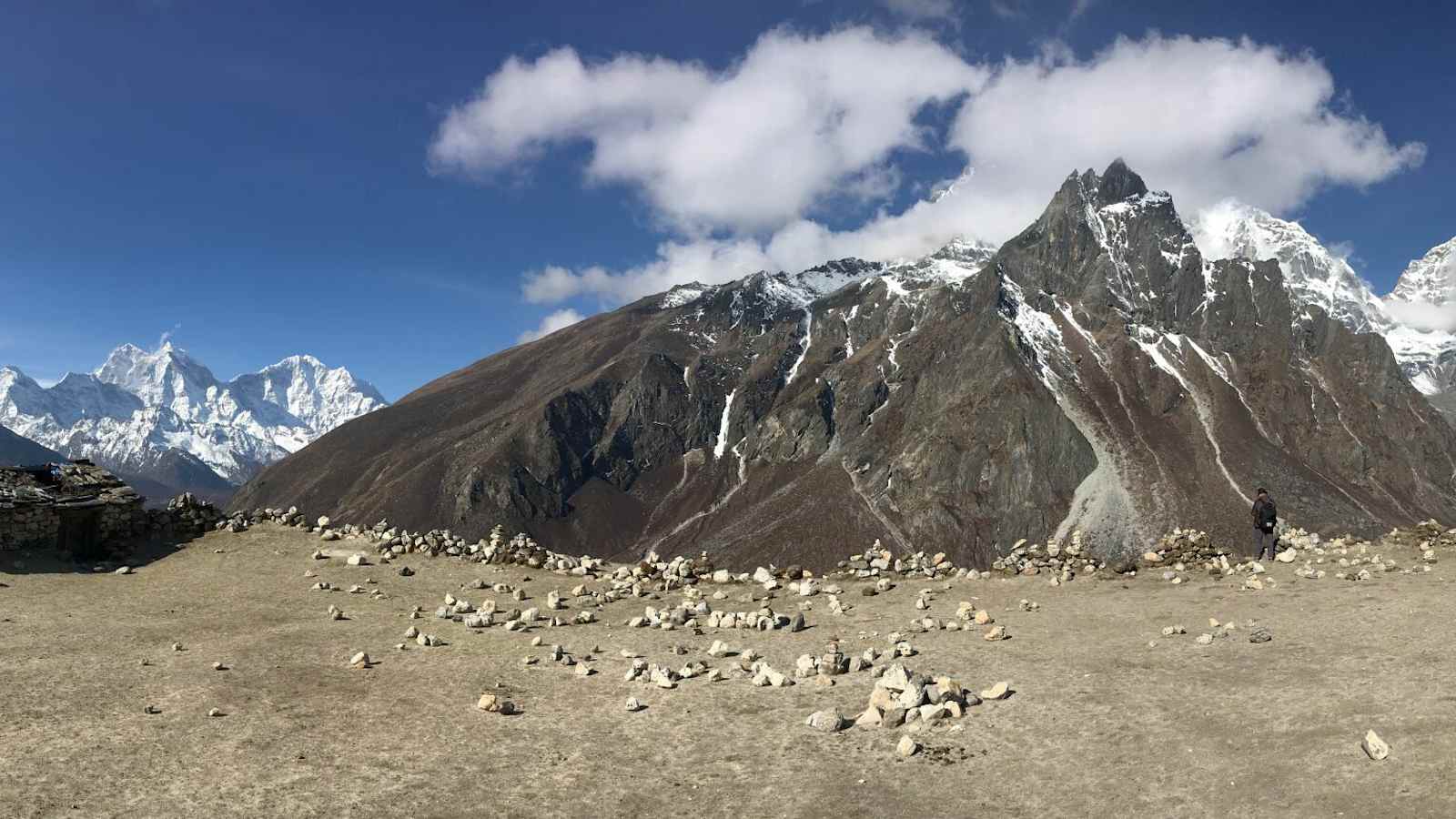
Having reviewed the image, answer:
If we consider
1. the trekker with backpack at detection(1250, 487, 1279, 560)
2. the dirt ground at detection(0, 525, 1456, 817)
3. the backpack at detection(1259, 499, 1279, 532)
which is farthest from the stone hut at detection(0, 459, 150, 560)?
the backpack at detection(1259, 499, 1279, 532)

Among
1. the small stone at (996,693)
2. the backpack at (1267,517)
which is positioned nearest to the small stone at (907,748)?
the small stone at (996,693)

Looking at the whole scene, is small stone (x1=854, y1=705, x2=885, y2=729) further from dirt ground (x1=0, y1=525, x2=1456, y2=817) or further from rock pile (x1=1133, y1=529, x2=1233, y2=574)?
rock pile (x1=1133, y1=529, x2=1233, y2=574)

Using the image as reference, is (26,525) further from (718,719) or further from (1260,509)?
(1260,509)

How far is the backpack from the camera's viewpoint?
105 feet

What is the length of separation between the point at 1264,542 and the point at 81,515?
148 ft

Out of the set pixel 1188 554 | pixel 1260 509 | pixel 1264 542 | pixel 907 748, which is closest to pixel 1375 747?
pixel 907 748

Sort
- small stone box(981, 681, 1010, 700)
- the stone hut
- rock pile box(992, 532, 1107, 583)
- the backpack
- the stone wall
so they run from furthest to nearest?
the backpack, rock pile box(992, 532, 1107, 583), the stone hut, the stone wall, small stone box(981, 681, 1010, 700)

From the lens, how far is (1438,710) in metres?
14.1

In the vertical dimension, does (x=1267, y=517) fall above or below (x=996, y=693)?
above

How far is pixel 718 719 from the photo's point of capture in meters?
16.4

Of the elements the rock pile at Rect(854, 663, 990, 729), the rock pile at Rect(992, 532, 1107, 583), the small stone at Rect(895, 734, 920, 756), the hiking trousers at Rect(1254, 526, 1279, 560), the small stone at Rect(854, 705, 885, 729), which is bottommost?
the small stone at Rect(895, 734, 920, 756)

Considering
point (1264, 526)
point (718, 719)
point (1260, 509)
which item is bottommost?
point (718, 719)

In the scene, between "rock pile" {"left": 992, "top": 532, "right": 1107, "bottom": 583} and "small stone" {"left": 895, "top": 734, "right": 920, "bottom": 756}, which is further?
"rock pile" {"left": 992, "top": 532, "right": 1107, "bottom": 583}

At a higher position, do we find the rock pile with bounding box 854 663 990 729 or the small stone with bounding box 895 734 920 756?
the rock pile with bounding box 854 663 990 729
